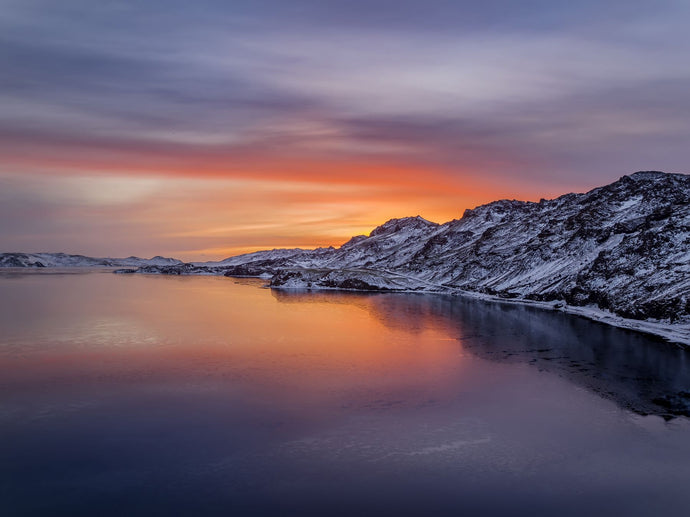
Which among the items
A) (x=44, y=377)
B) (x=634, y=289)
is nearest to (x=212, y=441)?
(x=44, y=377)

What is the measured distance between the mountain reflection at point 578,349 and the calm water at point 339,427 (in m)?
0.45

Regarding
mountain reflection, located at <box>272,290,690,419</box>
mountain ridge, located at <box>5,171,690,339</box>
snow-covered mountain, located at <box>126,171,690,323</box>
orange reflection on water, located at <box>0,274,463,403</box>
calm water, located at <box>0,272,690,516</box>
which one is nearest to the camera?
calm water, located at <box>0,272,690,516</box>

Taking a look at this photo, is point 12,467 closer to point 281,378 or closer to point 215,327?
point 281,378

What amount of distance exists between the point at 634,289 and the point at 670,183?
100 metres

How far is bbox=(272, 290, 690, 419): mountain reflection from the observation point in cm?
4550

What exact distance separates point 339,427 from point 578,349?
153 ft

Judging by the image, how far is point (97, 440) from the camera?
32.1m

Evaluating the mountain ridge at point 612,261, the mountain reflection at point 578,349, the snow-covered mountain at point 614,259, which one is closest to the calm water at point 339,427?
the mountain reflection at point 578,349

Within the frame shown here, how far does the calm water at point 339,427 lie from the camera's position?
992 inches

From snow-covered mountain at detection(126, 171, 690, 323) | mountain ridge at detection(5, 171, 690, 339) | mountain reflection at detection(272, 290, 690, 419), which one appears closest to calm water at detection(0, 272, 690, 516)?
mountain reflection at detection(272, 290, 690, 419)

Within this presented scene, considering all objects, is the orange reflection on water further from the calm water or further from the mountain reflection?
the mountain reflection

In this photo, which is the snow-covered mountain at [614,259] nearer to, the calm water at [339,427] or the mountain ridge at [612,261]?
the mountain ridge at [612,261]

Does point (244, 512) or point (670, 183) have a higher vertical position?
point (670, 183)

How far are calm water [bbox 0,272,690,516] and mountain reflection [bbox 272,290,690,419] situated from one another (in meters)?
0.45
